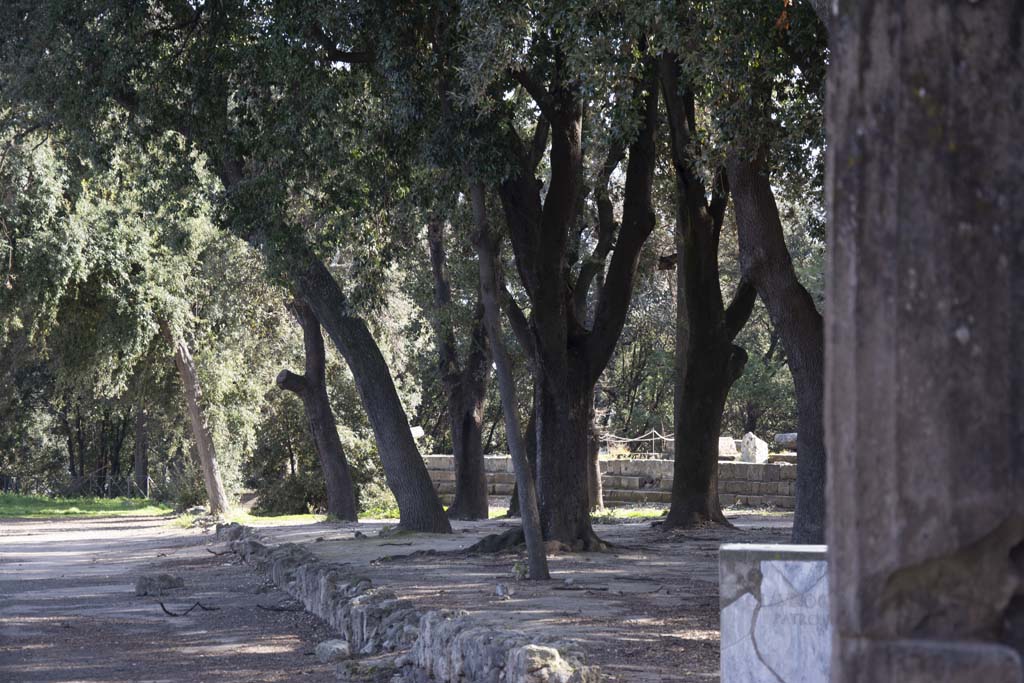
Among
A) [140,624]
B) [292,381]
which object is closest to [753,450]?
[292,381]

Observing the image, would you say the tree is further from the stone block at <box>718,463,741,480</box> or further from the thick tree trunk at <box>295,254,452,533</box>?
the stone block at <box>718,463,741,480</box>

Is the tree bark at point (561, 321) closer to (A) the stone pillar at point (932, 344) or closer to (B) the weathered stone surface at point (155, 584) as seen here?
(B) the weathered stone surface at point (155, 584)

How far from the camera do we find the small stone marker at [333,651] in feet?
31.1

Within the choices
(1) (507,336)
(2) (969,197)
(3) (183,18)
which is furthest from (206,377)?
(2) (969,197)

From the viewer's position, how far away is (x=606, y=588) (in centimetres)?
1063

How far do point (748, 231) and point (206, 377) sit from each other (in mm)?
19254

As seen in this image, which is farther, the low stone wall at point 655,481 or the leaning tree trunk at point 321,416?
the low stone wall at point 655,481

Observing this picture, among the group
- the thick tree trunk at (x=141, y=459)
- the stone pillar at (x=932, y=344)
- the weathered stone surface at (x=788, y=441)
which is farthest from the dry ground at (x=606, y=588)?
the thick tree trunk at (x=141, y=459)

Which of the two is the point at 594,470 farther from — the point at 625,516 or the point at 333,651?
the point at 333,651

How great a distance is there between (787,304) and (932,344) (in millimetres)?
9403

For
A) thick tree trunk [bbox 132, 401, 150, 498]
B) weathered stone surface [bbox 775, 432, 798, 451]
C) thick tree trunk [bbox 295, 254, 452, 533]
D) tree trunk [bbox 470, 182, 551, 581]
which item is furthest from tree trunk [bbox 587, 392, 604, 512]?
thick tree trunk [bbox 132, 401, 150, 498]

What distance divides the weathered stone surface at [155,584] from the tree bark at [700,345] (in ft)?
22.6

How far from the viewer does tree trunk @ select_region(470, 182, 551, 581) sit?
10773 mm

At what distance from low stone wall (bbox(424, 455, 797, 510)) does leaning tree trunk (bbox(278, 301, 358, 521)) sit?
520 cm
